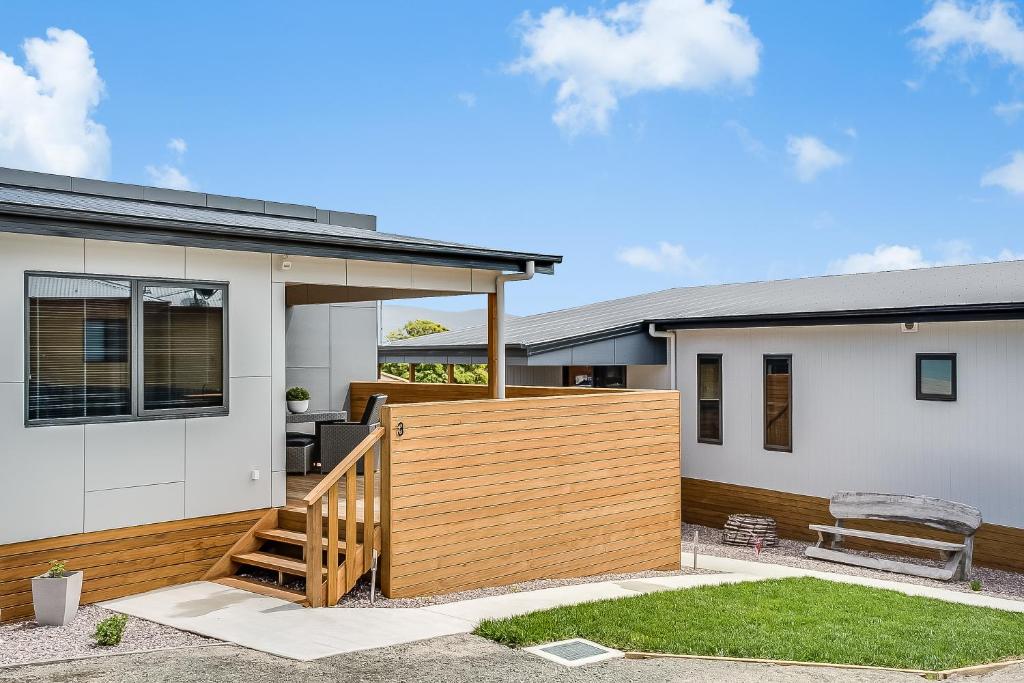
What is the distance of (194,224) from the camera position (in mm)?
7934

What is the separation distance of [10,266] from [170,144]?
21.9 m

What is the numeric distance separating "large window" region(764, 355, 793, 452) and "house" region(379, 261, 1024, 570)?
0.07ft

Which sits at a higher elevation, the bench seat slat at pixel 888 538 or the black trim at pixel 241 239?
the black trim at pixel 241 239

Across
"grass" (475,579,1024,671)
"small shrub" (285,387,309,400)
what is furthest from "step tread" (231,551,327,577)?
"small shrub" (285,387,309,400)

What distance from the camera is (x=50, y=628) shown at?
7.18m

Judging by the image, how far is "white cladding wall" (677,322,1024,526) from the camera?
11.8 m

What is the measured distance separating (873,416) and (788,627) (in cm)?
644

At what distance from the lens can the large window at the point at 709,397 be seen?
1545 cm

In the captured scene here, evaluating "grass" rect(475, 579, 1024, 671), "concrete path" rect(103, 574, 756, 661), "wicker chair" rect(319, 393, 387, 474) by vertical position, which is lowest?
"grass" rect(475, 579, 1024, 671)

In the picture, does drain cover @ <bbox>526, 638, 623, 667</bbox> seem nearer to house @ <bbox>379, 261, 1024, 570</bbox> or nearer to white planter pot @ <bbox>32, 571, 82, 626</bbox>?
white planter pot @ <bbox>32, 571, 82, 626</bbox>

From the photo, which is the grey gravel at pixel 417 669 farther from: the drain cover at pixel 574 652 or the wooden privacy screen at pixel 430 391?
the wooden privacy screen at pixel 430 391

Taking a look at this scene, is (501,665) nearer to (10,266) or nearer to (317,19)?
(10,266)

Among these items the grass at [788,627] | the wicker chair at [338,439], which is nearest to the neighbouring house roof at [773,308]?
the grass at [788,627]

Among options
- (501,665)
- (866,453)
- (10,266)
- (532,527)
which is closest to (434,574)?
(532,527)
